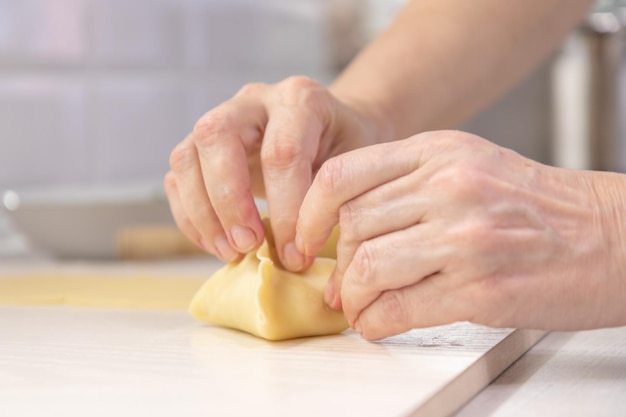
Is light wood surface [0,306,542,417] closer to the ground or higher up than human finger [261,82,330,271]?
closer to the ground

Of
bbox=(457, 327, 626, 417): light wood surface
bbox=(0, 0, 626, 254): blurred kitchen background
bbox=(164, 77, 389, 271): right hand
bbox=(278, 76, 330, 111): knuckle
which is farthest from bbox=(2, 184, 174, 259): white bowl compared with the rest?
bbox=(457, 327, 626, 417): light wood surface

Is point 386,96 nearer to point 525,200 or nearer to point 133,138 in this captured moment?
point 525,200

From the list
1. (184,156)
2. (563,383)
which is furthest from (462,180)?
(184,156)

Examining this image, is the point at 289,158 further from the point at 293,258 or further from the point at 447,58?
the point at 447,58

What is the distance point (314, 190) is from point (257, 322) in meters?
0.14

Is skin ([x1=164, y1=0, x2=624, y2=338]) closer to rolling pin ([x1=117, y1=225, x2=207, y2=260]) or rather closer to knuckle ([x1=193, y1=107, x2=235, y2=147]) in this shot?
knuckle ([x1=193, y1=107, x2=235, y2=147])

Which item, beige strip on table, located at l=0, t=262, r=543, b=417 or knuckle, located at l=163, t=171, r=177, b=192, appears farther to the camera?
knuckle, located at l=163, t=171, r=177, b=192

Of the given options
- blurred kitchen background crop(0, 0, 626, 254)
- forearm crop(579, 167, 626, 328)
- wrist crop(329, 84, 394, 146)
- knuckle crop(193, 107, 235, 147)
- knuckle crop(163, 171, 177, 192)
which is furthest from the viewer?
blurred kitchen background crop(0, 0, 626, 254)

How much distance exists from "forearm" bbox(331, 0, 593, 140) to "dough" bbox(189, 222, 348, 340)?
1.17 feet

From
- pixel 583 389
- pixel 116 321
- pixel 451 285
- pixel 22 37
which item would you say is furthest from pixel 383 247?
pixel 22 37

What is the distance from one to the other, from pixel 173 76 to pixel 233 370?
1.63 meters

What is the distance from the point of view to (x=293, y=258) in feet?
2.89

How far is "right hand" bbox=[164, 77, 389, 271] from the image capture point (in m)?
0.91

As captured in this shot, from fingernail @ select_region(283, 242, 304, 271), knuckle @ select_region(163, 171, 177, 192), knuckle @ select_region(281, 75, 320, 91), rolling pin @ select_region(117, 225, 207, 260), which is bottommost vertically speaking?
rolling pin @ select_region(117, 225, 207, 260)
